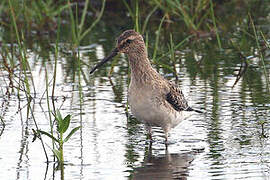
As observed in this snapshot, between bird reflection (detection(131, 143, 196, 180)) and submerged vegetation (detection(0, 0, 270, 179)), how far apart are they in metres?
1.22

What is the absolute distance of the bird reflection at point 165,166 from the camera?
20.4 feet

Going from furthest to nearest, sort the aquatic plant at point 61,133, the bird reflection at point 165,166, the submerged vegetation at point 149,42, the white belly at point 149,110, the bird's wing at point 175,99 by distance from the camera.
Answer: the submerged vegetation at point 149,42 < the bird's wing at point 175,99 < the white belly at point 149,110 < the aquatic plant at point 61,133 < the bird reflection at point 165,166

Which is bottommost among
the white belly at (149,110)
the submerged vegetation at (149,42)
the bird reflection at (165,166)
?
the bird reflection at (165,166)

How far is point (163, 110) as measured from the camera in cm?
712

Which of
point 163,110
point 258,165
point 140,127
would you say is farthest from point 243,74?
point 258,165

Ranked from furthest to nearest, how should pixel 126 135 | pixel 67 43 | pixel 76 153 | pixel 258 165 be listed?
pixel 67 43, pixel 126 135, pixel 76 153, pixel 258 165

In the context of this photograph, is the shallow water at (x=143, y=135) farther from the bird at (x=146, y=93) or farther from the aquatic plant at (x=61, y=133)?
the bird at (x=146, y=93)

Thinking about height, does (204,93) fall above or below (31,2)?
below

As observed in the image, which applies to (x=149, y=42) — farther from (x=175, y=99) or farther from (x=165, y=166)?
(x=165, y=166)

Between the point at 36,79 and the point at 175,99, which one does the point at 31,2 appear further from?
the point at 175,99

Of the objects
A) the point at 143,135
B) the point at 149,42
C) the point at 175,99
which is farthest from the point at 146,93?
the point at 149,42

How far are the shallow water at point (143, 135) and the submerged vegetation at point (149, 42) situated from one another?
92 mm

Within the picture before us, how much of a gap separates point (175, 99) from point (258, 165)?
1.45 m

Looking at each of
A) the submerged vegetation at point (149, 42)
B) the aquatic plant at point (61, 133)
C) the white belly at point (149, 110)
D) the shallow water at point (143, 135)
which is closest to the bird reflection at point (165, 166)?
the shallow water at point (143, 135)
